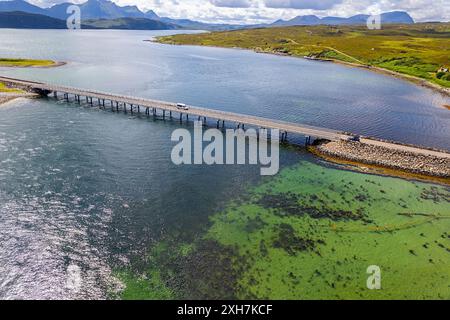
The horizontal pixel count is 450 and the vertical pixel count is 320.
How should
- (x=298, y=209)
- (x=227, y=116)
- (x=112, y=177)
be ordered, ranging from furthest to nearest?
1. (x=227, y=116)
2. (x=112, y=177)
3. (x=298, y=209)

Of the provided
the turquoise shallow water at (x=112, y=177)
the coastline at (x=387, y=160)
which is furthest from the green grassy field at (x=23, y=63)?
the coastline at (x=387, y=160)

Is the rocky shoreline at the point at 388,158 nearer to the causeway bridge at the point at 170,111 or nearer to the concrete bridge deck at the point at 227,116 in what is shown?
the concrete bridge deck at the point at 227,116

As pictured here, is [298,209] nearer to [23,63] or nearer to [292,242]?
[292,242]

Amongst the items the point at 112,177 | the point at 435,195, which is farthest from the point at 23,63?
the point at 435,195

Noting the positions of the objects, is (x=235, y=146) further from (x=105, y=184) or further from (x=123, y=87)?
(x=123, y=87)

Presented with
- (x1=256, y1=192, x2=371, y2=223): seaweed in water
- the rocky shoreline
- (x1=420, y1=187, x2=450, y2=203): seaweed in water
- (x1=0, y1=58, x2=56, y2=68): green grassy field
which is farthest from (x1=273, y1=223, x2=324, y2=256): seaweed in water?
(x1=0, y1=58, x2=56, y2=68): green grassy field

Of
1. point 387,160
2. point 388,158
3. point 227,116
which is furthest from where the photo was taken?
point 227,116

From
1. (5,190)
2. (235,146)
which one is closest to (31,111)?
(5,190)
